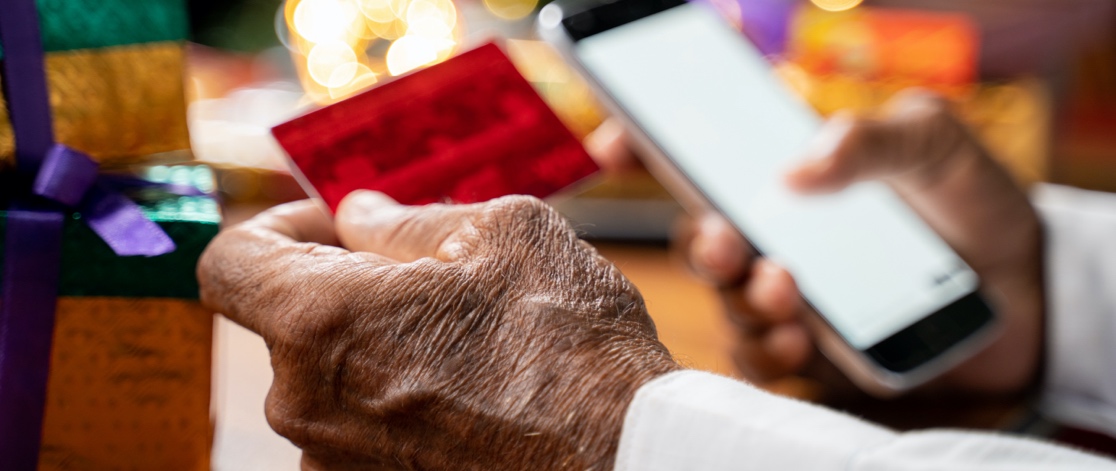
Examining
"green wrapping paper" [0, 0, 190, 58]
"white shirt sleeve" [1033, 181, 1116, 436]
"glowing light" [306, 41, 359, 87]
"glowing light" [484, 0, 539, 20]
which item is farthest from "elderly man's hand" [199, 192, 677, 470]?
"glowing light" [484, 0, 539, 20]

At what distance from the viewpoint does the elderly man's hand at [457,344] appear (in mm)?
235

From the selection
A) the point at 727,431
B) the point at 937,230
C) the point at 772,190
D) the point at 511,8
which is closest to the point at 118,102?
the point at 727,431

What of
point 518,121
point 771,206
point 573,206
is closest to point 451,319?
point 518,121

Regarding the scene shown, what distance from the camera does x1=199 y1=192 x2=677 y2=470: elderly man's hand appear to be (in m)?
0.23

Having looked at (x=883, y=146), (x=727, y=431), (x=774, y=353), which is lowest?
(x=774, y=353)

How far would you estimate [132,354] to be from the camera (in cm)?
31

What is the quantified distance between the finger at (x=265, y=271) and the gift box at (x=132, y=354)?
2 cm

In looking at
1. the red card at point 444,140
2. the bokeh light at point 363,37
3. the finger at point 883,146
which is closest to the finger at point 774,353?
the finger at point 883,146

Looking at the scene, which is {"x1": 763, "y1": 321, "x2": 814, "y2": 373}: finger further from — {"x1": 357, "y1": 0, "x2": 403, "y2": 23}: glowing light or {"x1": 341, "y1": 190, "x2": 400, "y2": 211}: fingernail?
{"x1": 357, "y1": 0, "x2": 403, "y2": 23}: glowing light

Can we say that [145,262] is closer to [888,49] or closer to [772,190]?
[772,190]

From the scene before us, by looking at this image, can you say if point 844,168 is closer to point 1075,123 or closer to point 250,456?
point 250,456

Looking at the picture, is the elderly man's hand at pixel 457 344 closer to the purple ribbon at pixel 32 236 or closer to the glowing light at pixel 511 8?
the purple ribbon at pixel 32 236

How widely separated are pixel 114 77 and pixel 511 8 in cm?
82

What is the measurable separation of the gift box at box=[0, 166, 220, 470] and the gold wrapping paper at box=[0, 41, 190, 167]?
24 mm
